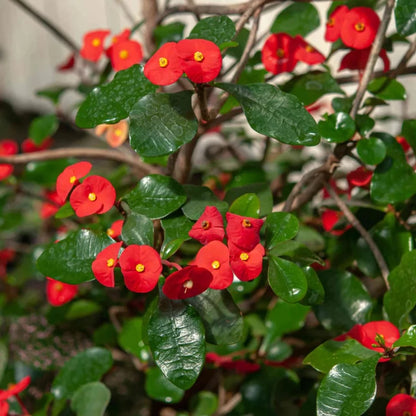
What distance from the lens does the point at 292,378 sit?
28.0 inches

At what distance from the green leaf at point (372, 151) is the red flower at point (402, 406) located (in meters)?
0.24

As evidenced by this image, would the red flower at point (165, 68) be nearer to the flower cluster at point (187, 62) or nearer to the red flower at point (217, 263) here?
the flower cluster at point (187, 62)

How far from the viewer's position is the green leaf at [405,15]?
568 mm

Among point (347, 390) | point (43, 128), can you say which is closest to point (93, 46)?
point (43, 128)

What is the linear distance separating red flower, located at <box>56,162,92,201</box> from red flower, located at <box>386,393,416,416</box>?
36cm

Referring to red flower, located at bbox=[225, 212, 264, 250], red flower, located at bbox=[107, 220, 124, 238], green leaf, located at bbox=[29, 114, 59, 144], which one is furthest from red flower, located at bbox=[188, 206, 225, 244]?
green leaf, located at bbox=[29, 114, 59, 144]

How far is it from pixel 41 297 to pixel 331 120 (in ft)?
3.01

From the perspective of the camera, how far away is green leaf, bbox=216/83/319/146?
19.1 inches

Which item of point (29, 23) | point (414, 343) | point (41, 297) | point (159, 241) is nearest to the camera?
point (414, 343)

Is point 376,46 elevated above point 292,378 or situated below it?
above

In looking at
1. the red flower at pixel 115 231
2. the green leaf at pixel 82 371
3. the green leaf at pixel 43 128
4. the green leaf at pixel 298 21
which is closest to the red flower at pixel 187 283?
the red flower at pixel 115 231

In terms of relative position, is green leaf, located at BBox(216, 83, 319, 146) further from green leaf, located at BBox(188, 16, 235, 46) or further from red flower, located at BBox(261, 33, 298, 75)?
red flower, located at BBox(261, 33, 298, 75)

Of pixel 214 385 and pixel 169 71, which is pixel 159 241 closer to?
pixel 169 71

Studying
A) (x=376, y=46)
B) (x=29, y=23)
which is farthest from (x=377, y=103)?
(x=29, y=23)
